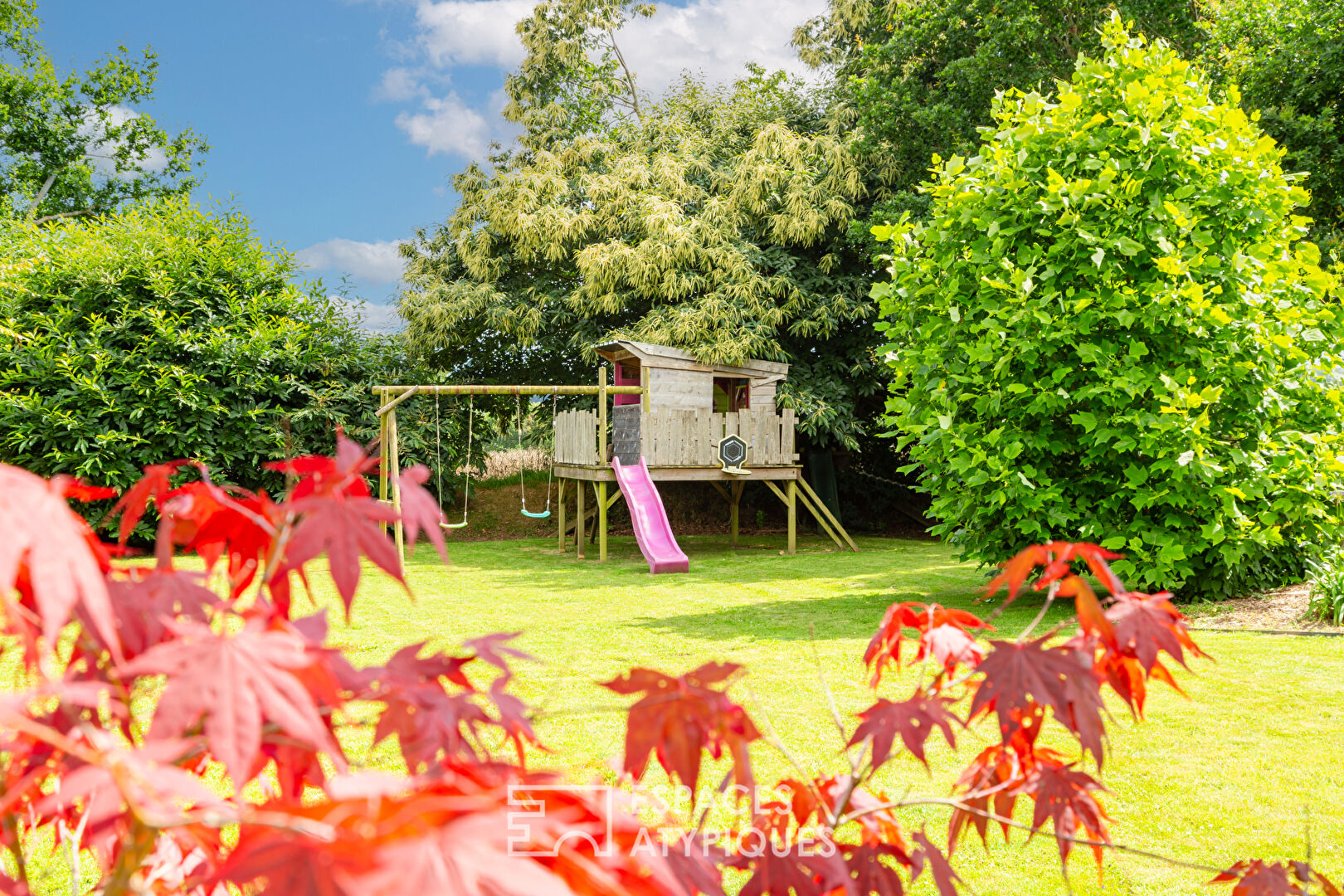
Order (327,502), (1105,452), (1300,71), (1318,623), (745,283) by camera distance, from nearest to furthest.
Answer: (327,502) → (1318,623) → (1105,452) → (1300,71) → (745,283)

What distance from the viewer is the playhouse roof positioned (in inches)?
479

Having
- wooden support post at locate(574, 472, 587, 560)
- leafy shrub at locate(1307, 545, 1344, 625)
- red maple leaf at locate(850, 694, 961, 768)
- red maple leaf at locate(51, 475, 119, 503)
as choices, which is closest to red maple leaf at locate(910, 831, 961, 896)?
red maple leaf at locate(850, 694, 961, 768)

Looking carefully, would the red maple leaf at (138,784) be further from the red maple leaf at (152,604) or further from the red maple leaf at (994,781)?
the red maple leaf at (994,781)

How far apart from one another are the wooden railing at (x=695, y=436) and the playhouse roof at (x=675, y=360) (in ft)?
2.35

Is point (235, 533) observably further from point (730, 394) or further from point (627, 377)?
point (730, 394)

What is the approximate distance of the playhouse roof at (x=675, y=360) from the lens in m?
12.2

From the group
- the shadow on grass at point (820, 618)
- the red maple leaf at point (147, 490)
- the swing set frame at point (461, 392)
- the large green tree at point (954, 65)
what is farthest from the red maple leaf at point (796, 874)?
the large green tree at point (954, 65)

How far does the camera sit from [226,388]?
43.1ft

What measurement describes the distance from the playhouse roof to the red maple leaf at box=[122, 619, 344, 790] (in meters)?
11.5

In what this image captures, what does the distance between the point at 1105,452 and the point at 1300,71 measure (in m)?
9.77

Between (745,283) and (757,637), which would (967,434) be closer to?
(757,637)

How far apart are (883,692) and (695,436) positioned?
7599mm

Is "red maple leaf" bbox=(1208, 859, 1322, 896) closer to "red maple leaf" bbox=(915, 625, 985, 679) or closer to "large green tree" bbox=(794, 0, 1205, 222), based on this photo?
"red maple leaf" bbox=(915, 625, 985, 679)

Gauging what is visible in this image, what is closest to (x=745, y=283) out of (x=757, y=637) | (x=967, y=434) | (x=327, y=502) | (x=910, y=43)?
(x=910, y=43)
